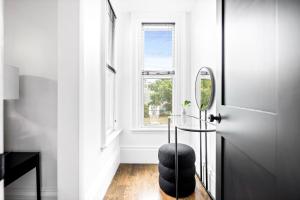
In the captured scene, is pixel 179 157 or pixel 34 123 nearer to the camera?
pixel 34 123

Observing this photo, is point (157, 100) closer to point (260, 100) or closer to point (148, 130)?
point (148, 130)

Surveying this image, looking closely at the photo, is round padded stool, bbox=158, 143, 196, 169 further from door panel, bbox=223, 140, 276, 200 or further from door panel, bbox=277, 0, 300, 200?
door panel, bbox=277, 0, 300, 200

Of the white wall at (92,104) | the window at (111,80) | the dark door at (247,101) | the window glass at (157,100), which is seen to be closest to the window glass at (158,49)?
the window glass at (157,100)

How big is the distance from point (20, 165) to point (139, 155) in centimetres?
203

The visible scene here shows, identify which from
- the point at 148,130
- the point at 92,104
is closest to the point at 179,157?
the point at 92,104

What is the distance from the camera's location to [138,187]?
244 cm

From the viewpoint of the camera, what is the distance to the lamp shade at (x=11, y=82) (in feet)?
5.07

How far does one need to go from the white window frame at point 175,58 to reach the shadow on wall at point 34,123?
1.65 metres

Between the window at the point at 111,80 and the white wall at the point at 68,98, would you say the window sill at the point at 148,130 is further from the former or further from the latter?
the white wall at the point at 68,98

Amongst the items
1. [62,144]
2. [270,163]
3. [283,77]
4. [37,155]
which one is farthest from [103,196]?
[283,77]

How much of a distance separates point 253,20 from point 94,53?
4.86ft

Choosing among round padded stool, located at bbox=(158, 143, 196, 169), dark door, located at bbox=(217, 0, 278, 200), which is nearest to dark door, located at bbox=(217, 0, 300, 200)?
dark door, located at bbox=(217, 0, 278, 200)

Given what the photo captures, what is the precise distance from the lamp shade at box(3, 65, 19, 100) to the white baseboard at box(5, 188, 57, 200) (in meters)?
0.84

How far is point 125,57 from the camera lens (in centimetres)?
337
